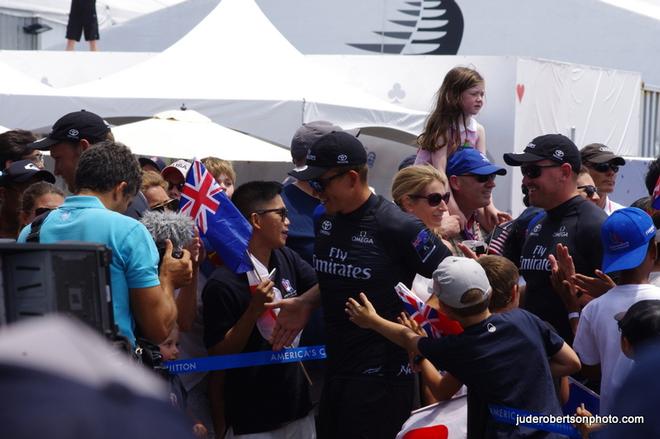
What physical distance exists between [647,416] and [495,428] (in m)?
2.73

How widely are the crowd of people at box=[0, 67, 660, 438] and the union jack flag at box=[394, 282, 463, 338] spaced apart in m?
0.04

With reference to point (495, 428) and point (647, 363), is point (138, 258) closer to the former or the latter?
point (495, 428)

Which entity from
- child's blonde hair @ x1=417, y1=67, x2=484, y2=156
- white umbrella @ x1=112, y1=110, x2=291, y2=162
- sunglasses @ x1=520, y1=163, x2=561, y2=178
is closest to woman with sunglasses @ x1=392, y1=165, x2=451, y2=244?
sunglasses @ x1=520, y1=163, x2=561, y2=178

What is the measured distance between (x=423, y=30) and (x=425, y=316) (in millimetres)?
13022

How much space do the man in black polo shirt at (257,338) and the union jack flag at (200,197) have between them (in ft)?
0.70

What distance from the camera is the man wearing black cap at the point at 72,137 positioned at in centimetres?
515

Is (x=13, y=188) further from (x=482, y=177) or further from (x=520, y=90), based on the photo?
(x=520, y=90)

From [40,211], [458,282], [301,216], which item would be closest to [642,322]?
[458,282]

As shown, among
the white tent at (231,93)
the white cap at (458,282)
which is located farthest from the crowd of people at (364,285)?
the white tent at (231,93)

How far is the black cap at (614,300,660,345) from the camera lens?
3.55m

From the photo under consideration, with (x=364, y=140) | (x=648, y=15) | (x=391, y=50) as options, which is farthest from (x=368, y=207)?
(x=648, y=15)

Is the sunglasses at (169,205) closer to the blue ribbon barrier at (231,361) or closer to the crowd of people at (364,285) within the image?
the crowd of people at (364,285)

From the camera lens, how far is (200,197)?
→ 4855 millimetres

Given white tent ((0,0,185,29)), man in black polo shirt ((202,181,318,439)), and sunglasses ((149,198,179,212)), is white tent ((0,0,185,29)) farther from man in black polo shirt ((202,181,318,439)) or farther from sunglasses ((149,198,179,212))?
man in black polo shirt ((202,181,318,439))
